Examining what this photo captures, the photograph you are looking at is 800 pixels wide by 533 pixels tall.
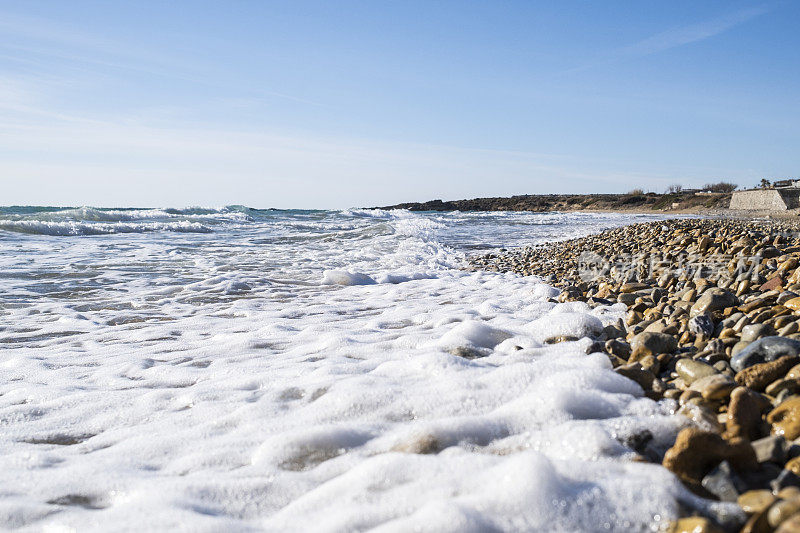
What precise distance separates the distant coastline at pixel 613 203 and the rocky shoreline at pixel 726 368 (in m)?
28.2

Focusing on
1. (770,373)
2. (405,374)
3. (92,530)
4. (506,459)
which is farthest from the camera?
(405,374)

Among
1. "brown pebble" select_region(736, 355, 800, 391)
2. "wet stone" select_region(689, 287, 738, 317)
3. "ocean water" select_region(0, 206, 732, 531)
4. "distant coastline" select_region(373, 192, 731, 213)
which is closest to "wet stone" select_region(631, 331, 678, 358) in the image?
"ocean water" select_region(0, 206, 732, 531)

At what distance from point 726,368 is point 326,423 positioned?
1.55 meters

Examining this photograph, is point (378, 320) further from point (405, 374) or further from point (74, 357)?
point (74, 357)

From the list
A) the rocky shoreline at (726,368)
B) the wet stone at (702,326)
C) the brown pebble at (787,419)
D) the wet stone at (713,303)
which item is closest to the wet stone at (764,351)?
the rocky shoreline at (726,368)

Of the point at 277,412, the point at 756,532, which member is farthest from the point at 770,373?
the point at 277,412

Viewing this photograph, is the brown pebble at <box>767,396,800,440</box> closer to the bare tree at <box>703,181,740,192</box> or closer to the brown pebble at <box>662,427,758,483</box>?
the brown pebble at <box>662,427,758,483</box>

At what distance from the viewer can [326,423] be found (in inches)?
78.1

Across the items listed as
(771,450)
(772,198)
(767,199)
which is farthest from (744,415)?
(767,199)

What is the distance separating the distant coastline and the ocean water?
30060mm

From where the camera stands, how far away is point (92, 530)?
1375mm

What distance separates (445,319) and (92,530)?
2.80 m

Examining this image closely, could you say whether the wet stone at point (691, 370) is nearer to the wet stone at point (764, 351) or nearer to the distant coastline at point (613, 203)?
the wet stone at point (764, 351)

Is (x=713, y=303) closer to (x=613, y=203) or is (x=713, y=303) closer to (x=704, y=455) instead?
(x=704, y=455)
